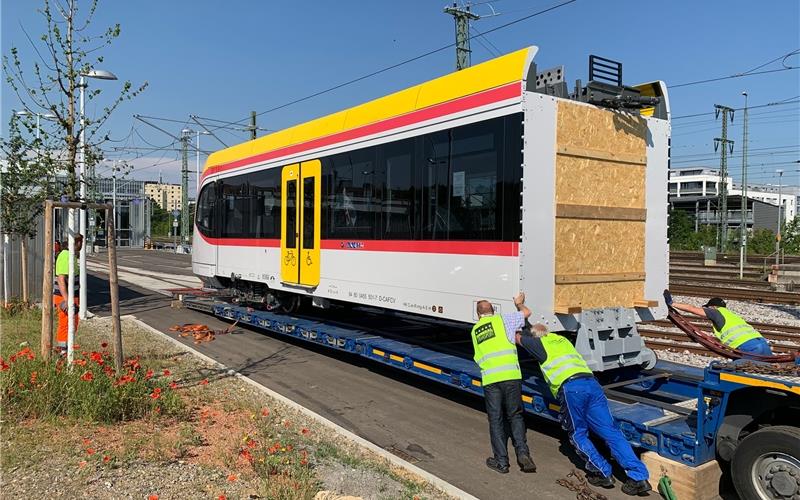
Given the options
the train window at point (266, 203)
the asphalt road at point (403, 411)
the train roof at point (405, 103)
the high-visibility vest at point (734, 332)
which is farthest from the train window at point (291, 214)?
the high-visibility vest at point (734, 332)

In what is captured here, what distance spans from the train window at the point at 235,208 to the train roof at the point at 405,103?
614 mm

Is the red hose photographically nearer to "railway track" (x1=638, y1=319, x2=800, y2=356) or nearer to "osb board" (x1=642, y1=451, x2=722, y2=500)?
"osb board" (x1=642, y1=451, x2=722, y2=500)

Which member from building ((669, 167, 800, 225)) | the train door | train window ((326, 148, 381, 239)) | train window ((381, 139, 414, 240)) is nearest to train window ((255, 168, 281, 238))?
the train door

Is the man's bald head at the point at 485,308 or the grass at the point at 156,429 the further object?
the man's bald head at the point at 485,308

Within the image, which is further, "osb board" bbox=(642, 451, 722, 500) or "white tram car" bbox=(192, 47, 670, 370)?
"white tram car" bbox=(192, 47, 670, 370)

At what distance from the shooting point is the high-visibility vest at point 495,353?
5988mm

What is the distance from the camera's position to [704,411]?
5098mm

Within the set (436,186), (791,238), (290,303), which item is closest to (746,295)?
(290,303)

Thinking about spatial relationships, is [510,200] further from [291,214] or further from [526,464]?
[291,214]

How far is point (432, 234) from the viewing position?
7.72m

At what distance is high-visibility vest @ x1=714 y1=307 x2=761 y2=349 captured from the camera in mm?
6586

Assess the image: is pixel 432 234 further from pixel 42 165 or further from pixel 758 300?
pixel 758 300

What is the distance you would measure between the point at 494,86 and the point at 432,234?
1.93 meters

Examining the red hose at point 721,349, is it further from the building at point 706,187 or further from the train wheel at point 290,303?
the building at point 706,187
